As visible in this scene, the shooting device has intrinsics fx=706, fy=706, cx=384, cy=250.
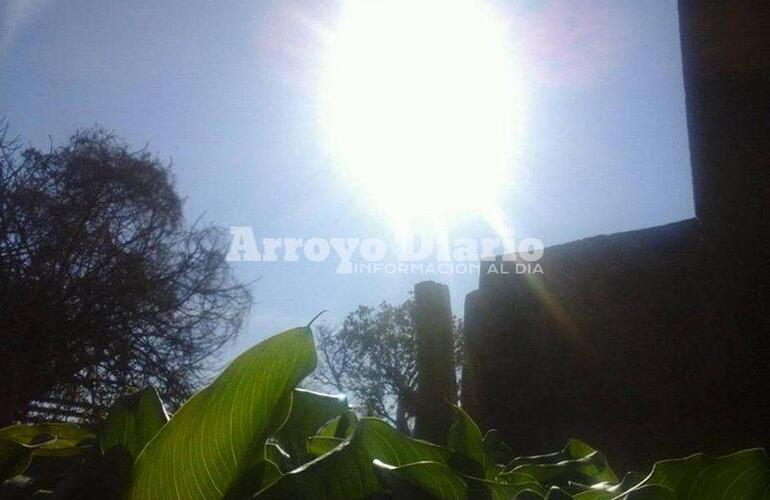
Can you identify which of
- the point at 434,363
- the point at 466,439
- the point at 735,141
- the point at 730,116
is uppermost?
the point at 730,116

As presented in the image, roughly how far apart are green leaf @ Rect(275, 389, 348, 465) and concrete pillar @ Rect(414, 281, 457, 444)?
6.60ft

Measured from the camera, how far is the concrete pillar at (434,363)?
9.41 ft

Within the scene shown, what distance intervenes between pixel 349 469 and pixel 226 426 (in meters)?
0.09

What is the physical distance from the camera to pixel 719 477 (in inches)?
20.6

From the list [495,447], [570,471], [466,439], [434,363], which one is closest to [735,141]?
[434,363]

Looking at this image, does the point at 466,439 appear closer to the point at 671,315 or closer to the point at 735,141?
the point at 735,141

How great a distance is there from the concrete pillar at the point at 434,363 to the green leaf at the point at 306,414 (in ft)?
6.60

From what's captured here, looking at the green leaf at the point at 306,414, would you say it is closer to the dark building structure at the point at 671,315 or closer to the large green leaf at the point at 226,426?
the large green leaf at the point at 226,426

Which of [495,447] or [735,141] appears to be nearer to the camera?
[495,447]

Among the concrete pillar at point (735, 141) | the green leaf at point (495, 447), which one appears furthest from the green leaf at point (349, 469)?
the concrete pillar at point (735, 141)

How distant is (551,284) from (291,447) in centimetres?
654

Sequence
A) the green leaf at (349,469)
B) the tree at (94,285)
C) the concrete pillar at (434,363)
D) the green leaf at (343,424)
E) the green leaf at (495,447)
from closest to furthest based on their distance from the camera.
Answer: the green leaf at (349,469) → the green leaf at (343,424) → the green leaf at (495,447) → the concrete pillar at (434,363) → the tree at (94,285)

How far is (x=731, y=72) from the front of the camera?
3.32 metres

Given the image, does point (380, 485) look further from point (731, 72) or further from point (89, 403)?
point (89, 403)
